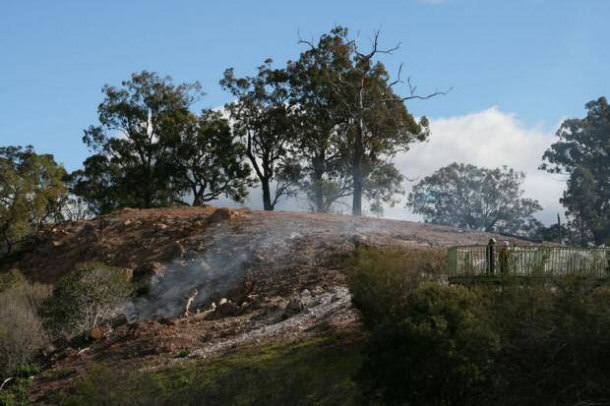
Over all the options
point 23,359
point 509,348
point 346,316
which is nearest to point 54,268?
point 23,359

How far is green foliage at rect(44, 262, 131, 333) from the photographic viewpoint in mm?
29641

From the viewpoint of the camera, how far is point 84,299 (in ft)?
97.0

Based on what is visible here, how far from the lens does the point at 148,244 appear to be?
123 ft

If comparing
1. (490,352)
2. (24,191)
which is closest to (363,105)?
(24,191)

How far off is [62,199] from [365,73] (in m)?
19.2

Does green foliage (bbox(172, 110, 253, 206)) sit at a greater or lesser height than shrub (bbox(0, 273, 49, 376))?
greater

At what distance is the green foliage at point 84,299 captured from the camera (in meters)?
29.6

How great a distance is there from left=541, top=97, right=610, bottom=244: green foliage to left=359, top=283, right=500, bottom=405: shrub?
126 feet

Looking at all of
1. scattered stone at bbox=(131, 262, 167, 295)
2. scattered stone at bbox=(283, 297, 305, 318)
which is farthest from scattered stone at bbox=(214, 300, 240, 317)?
scattered stone at bbox=(131, 262, 167, 295)

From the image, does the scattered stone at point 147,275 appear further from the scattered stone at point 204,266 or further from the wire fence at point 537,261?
the wire fence at point 537,261

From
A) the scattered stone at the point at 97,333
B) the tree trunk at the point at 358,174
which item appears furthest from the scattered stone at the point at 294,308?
the tree trunk at the point at 358,174

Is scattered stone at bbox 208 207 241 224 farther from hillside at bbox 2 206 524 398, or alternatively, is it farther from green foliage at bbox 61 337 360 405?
green foliage at bbox 61 337 360 405

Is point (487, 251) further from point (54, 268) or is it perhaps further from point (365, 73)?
point (365, 73)

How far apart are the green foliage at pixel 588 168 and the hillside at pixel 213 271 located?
20.3 m
